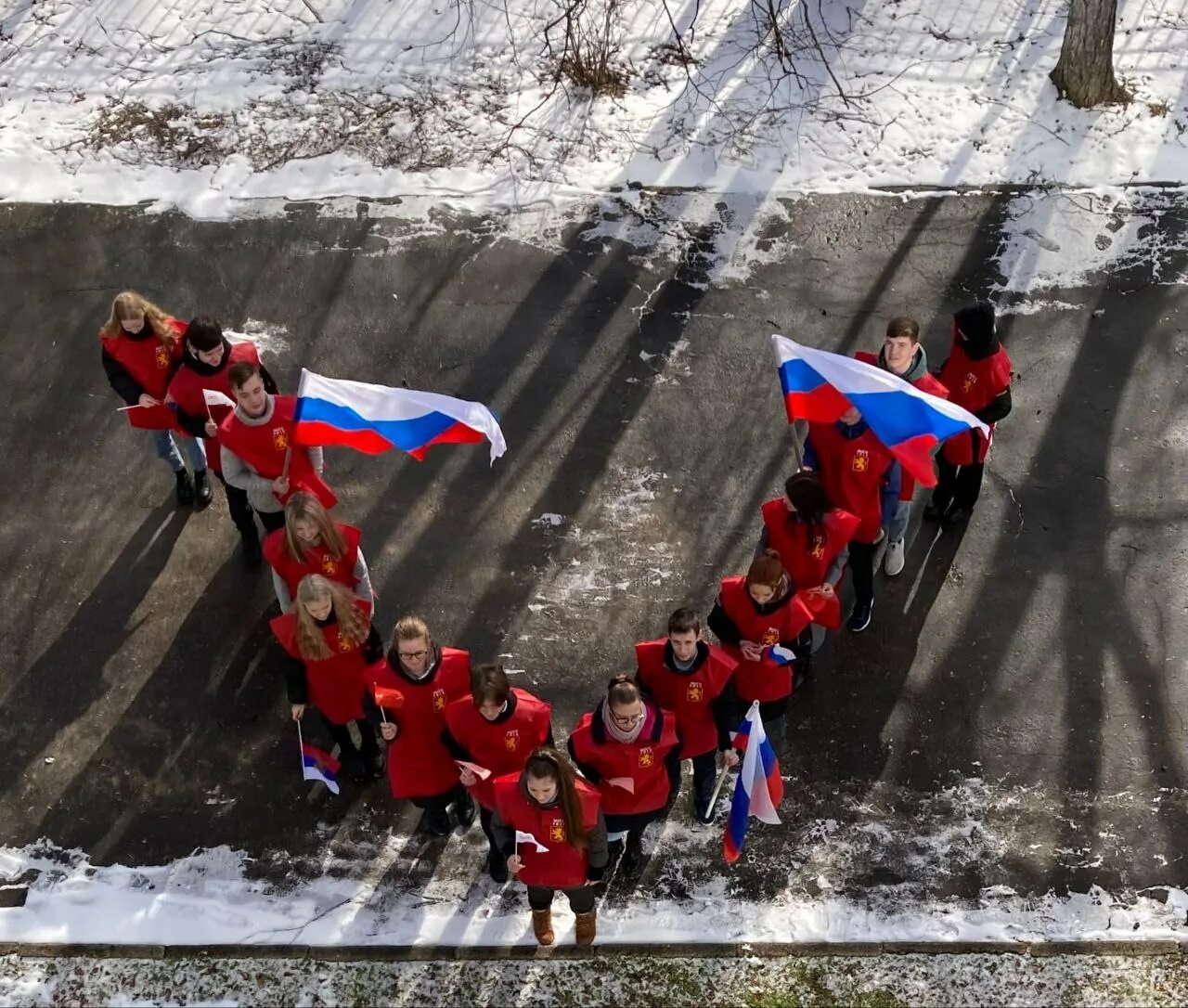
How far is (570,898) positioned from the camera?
5.62 m

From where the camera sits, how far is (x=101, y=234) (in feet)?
28.7

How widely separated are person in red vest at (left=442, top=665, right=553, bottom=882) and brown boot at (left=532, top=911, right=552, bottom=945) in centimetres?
60

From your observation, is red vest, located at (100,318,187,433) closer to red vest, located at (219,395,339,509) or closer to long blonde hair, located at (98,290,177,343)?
long blonde hair, located at (98,290,177,343)

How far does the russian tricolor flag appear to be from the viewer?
17.5 feet

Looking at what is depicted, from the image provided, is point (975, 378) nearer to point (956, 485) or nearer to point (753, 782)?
point (956, 485)

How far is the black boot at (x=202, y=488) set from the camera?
7.50 metres

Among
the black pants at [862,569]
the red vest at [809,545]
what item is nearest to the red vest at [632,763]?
the red vest at [809,545]

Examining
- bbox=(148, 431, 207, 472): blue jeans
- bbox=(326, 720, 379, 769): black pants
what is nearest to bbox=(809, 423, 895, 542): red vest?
bbox=(326, 720, 379, 769): black pants

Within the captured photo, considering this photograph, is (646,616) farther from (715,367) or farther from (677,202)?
(677,202)

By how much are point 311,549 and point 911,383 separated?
322cm

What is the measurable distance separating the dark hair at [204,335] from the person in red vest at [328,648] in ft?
5.12

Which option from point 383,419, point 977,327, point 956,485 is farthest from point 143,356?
point 956,485

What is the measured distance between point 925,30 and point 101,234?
7.01 meters

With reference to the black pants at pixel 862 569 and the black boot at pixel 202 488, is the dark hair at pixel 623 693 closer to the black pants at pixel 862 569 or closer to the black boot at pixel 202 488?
the black pants at pixel 862 569
